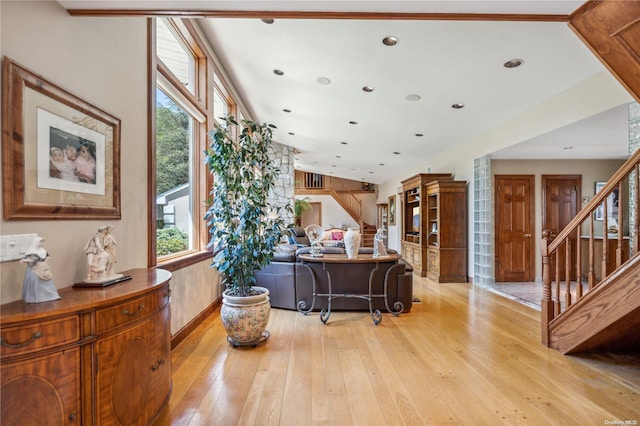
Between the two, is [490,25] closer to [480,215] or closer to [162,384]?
[480,215]

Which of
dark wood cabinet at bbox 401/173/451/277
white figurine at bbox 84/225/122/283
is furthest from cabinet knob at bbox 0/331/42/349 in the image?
dark wood cabinet at bbox 401/173/451/277

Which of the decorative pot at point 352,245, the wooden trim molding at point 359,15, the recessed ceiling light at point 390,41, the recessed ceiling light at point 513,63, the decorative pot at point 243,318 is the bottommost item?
the decorative pot at point 243,318

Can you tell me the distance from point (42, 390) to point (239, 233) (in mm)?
1927

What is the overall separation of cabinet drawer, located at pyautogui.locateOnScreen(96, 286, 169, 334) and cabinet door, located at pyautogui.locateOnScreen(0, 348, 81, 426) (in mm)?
143

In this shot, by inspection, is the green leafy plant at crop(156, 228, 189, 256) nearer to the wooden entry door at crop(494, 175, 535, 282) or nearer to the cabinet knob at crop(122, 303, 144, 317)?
the cabinet knob at crop(122, 303, 144, 317)

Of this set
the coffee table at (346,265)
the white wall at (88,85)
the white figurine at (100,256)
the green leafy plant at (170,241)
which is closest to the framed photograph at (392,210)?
the coffee table at (346,265)

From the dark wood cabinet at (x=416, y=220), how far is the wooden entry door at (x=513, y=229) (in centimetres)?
114

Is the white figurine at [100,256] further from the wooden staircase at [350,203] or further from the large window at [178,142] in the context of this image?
the wooden staircase at [350,203]

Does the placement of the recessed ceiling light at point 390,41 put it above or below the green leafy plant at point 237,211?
above

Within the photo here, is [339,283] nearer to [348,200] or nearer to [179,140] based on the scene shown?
[179,140]

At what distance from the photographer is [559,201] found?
20.0 ft

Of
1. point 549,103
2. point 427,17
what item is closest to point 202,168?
point 427,17

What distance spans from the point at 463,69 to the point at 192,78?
333 cm

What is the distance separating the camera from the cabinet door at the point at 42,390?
3.91 ft
